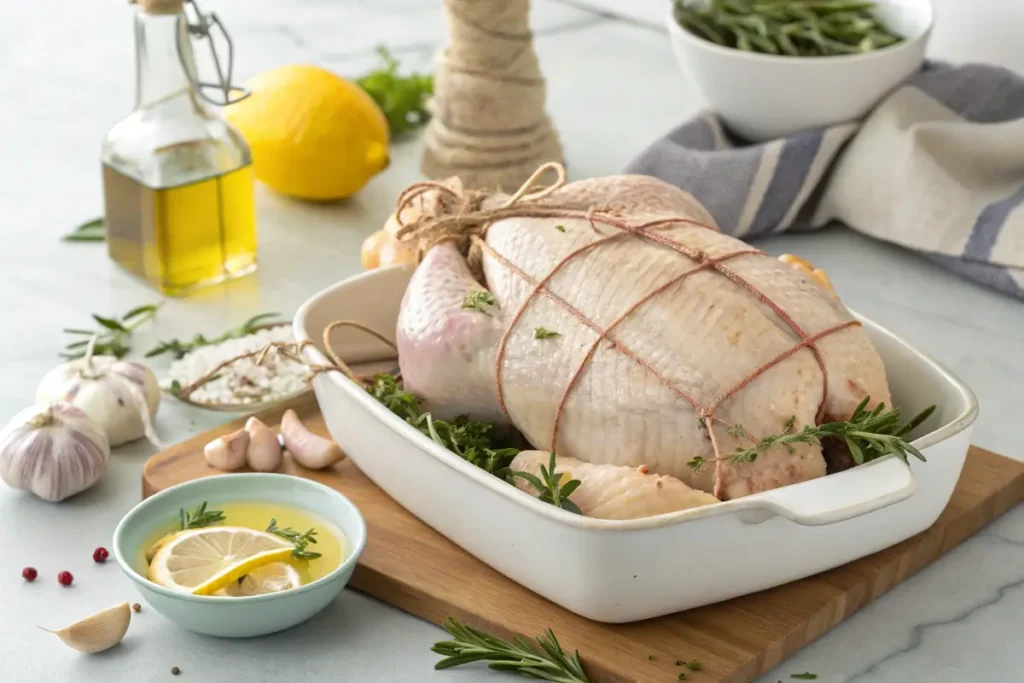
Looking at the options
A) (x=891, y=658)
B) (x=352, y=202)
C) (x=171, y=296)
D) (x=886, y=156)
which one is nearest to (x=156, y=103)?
(x=171, y=296)

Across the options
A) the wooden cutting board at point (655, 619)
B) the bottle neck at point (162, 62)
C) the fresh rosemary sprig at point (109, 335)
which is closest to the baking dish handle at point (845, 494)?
the wooden cutting board at point (655, 619)

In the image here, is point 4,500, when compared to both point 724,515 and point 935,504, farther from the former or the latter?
point 935,504

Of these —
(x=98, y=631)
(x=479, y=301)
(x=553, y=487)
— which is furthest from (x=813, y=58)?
(x=98, y=631)

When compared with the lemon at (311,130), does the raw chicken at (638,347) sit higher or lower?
higher

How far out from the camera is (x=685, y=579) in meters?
1.30

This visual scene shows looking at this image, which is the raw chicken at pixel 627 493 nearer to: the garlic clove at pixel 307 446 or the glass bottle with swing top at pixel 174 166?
the garlic clove at pixel 307 446

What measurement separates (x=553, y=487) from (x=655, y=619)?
0.17 m

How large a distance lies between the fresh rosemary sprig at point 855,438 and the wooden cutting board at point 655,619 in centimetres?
14

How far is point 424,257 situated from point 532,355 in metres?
0.27

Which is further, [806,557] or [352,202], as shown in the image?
[352,202]

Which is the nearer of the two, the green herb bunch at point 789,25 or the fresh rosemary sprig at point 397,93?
the green herb bunch at point 789,25

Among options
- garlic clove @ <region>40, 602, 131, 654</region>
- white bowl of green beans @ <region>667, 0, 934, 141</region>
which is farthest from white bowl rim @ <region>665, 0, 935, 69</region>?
garlic clove @ <region>40, 602, 131, 654</region>

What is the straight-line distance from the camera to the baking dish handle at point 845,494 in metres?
1.24

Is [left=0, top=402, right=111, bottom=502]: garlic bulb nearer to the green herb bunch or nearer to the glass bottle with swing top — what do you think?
the glass bottle with swing top
